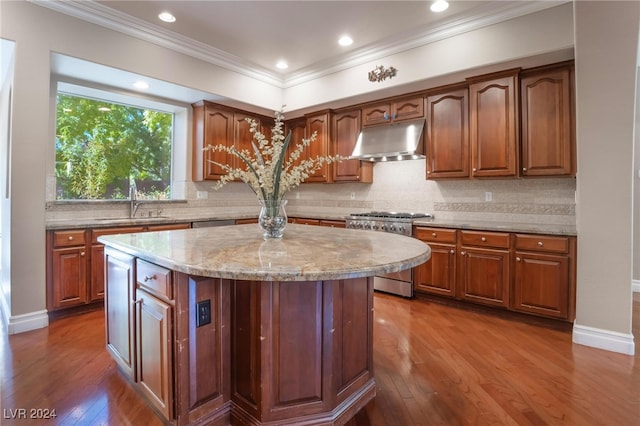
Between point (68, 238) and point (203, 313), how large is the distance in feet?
7.80

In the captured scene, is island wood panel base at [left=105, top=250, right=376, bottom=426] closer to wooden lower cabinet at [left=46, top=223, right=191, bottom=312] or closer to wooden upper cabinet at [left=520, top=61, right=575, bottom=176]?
wooden lower cabinet at [left=46, top=223, right=191, bottom=312]

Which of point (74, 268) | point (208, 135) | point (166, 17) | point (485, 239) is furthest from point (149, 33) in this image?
point (485, 239)

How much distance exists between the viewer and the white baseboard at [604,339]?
7.84 ft

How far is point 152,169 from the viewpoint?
436 cm

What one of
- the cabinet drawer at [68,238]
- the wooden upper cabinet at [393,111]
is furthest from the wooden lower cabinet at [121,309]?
the wooden upper cabinet at [393,111]

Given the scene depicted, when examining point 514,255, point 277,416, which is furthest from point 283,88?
point 277,416

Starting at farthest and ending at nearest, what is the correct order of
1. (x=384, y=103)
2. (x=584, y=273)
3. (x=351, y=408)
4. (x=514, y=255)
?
1. (x=384, y=103)
2. (x=514, y=255)
3. (x=584, y=273)
4. (x=351, y=408)

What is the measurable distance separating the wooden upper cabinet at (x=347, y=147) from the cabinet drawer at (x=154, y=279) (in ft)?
10.8

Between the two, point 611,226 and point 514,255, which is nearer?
point 611,226

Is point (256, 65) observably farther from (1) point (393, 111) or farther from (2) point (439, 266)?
(2) point (439, 266)

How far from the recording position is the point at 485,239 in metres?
3.16

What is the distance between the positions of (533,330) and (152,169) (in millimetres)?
4753

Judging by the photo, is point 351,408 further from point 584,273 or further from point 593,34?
point 593,34

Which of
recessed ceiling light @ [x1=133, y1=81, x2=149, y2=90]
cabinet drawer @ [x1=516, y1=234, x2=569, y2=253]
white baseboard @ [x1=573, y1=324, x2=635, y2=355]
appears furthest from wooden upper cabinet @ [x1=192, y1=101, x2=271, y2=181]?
white baseboard @ [x1=573, y1=324, x2=635, y2=355]
